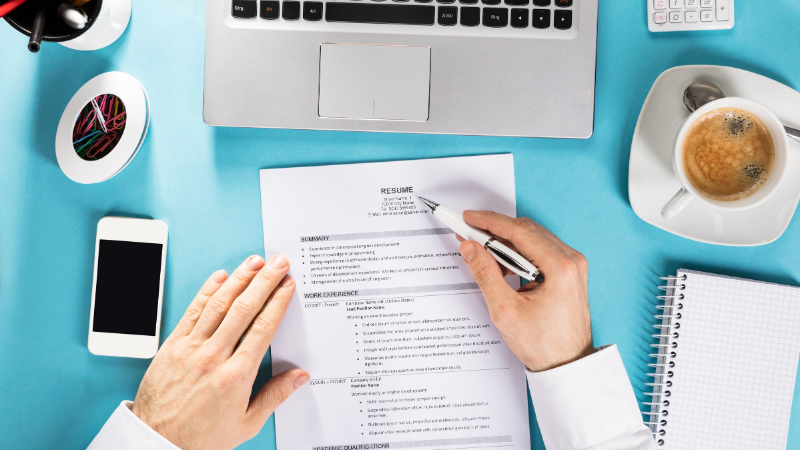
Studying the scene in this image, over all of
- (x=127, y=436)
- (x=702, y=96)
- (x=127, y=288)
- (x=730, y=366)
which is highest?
(x=702, y=96)

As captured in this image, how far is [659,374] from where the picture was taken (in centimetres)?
70

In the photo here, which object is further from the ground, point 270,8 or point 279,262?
point 270,8

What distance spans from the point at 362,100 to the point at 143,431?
0.57m

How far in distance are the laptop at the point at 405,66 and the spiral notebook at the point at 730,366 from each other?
317mm

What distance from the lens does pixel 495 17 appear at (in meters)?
0.64

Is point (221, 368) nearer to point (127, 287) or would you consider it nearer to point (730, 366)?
point (127, 287)

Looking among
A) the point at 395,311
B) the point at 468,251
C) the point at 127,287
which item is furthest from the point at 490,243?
the point at 127,287

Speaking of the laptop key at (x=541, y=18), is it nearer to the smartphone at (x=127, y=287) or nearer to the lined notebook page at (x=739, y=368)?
the lined notebook page at (x=739, y=368)

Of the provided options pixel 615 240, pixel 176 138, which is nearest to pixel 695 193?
pixel 615 240

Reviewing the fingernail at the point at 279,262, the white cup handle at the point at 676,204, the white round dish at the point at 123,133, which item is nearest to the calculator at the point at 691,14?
the white cup handle at the point at 676,204

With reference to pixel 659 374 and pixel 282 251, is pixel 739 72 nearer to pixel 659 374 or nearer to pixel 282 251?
pixel 659 374

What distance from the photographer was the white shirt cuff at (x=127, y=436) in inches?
26.2

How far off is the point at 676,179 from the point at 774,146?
117 millimetres

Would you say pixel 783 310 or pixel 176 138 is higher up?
pixel 176 138
